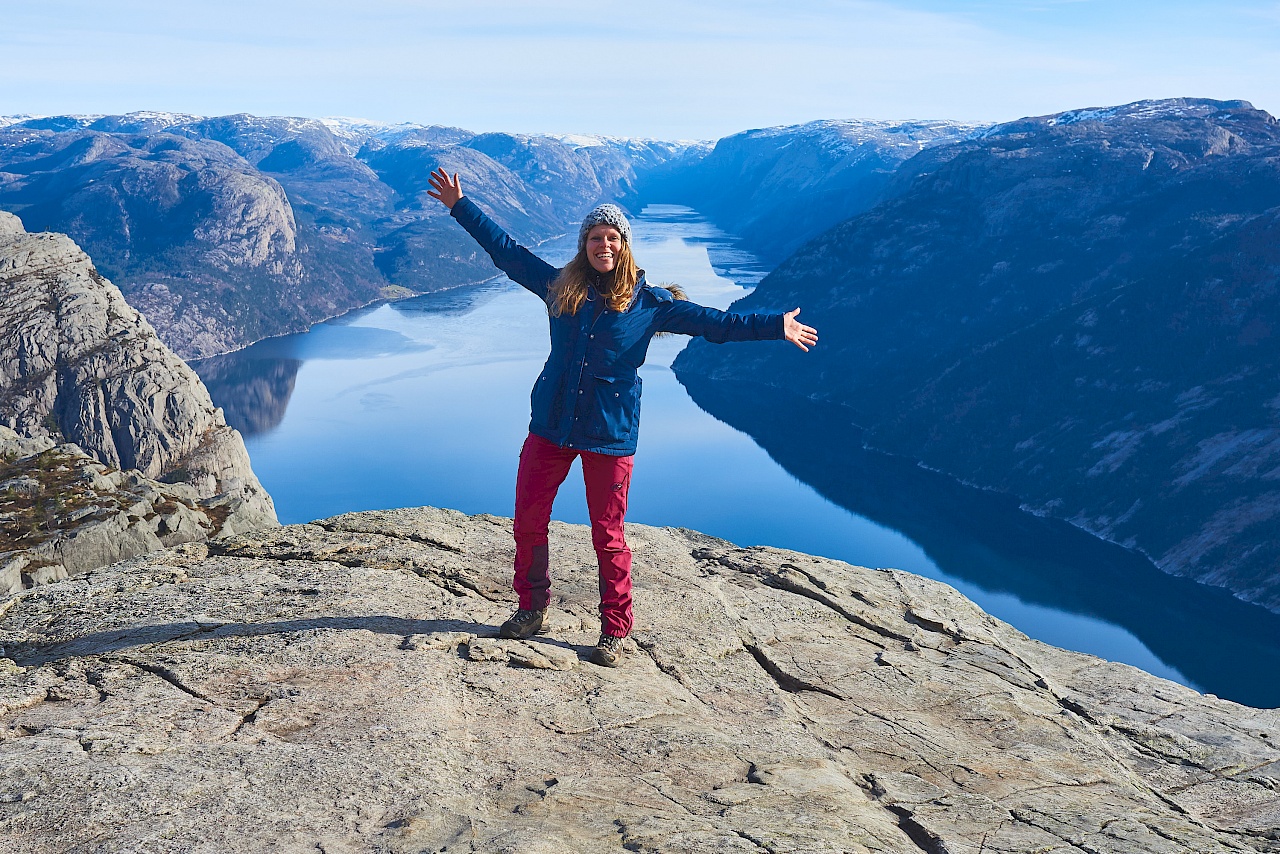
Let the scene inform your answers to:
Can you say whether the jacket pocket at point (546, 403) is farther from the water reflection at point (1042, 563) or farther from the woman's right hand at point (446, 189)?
the water reflection at point (1042, 563)

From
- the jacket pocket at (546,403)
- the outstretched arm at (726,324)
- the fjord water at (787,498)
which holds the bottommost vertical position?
the fjord water at (787,498)

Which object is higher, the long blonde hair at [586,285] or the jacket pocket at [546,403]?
the long blonde hair at [586,285]

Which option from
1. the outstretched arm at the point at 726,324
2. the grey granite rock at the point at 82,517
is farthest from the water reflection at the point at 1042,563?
the outstretched arm at the point at 726,324

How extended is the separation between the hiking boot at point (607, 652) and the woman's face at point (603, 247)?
12.6 ft

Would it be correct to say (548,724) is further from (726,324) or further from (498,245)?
(498,245)

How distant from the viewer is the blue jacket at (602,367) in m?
8.88

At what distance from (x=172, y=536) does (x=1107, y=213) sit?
21352 cm

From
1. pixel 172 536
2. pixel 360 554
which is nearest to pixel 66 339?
pixel 172 536

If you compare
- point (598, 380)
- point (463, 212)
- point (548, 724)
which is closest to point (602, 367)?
point (598, 380)

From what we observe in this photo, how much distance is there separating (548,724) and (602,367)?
3.41 meters

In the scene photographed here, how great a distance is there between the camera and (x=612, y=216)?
8.99 m

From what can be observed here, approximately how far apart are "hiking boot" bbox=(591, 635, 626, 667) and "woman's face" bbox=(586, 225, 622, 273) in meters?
3.85

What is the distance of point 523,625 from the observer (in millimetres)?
9477

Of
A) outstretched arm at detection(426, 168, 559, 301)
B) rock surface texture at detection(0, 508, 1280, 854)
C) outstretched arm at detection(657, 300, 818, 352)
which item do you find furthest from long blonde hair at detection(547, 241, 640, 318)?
rock surface texture at detection(0, 508, 1280, 854)
